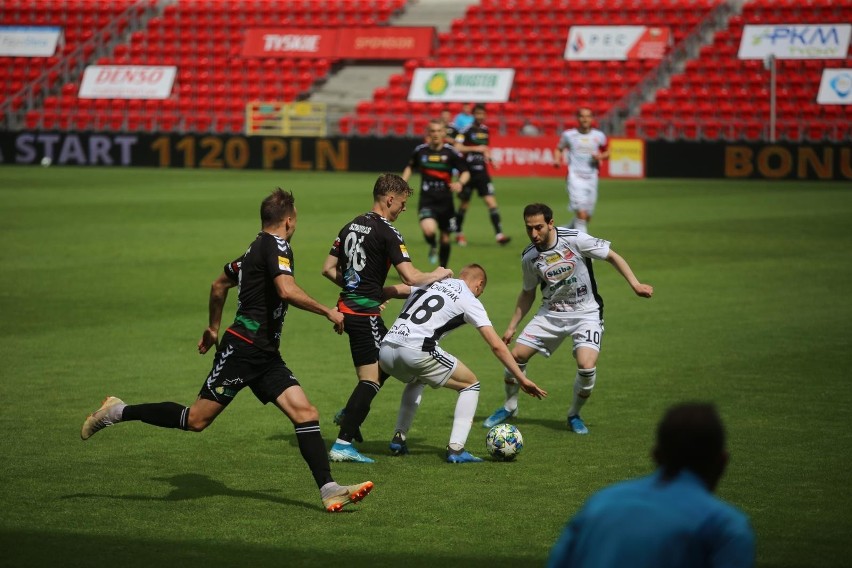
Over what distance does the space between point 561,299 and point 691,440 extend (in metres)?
6.63

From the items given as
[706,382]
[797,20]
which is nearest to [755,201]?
[797,20]

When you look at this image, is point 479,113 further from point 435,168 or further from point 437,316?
point 437,316

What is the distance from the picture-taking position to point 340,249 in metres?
9.12

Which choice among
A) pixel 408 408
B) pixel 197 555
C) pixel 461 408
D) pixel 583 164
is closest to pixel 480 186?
pixel 583 164

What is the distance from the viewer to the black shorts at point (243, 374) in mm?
7504

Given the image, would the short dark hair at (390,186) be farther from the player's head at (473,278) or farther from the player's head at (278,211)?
the player's head at (278,211)

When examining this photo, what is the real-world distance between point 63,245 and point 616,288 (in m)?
9.81

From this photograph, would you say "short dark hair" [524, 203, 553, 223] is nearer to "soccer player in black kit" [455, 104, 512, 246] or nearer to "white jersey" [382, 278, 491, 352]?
"white jersey" [382, 278, 491, 352]

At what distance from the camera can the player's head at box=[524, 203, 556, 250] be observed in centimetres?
963

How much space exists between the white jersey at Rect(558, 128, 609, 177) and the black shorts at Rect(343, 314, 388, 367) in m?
14.0

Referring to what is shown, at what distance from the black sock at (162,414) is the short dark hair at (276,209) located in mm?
1290

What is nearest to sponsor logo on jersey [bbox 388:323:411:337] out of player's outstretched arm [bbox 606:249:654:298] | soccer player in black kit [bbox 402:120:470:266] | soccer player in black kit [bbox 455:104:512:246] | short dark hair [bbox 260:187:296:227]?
short dark hair [bbox 260:187:296:227]

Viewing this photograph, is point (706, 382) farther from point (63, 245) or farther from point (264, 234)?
point (63, 245)

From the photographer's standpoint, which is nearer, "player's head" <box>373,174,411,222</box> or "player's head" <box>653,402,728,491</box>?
"player's head" <box>653,402,728,491</box>
